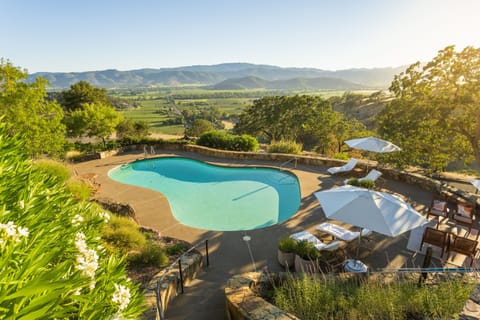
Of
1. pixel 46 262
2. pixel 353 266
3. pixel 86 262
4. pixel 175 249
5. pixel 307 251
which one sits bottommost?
pixel 175 249

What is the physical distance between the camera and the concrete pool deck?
4785 mm

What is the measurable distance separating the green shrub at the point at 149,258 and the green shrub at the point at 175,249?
394mm

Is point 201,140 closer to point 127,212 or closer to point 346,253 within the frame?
point 127,212

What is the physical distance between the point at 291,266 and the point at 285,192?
576 cm

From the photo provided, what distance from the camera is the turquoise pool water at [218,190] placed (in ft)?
31.9

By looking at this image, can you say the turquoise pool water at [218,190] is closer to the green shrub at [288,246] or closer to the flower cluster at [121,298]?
the green shrub at [288,246]

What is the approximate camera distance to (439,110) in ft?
28.4

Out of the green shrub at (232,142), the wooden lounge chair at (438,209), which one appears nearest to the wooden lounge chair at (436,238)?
the wooden lounge chair at (438,209)

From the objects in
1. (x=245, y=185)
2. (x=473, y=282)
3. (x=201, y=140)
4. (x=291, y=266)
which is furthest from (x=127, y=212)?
(x=201, y=140)

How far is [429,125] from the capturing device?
923cm

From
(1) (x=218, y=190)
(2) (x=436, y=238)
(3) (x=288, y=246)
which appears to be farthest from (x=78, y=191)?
(2) (x=436, y=238)

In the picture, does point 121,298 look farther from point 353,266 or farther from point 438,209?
point 438,209

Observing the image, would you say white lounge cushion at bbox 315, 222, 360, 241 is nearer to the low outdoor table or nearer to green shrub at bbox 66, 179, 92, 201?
the low outdoor table

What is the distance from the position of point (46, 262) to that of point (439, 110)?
1084cm
